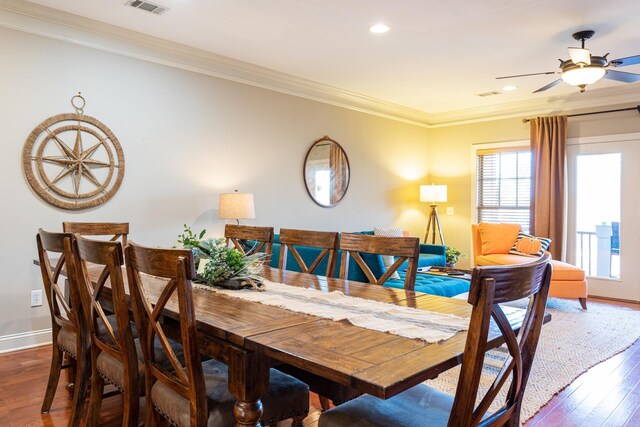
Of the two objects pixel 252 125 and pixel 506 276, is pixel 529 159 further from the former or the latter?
pixel 506 276

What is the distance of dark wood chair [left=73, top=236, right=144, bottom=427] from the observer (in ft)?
5.35

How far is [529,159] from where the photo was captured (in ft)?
21.0

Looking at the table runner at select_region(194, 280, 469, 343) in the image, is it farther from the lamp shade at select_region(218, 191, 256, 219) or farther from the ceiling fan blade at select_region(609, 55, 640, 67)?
the ceiling fan blade at select_region(609, 55, 640, 67)

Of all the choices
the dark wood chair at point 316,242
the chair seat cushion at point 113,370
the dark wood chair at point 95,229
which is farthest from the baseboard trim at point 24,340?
the dark wood chair at point 316,242

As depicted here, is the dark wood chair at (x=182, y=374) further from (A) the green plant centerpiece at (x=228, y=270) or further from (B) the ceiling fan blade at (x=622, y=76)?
(B) the ceiling fan blade at (x=622, y=76)

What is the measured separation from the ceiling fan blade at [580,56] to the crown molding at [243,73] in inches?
96.0

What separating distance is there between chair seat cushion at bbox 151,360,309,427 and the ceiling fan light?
3443 mm

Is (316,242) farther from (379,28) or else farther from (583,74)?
(583,74)

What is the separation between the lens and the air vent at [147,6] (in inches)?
131

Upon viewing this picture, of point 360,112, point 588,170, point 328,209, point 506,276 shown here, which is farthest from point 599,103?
point 506,276

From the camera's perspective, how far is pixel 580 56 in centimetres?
358

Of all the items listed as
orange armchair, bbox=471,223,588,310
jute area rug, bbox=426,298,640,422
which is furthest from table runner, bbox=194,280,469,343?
orange armchair, bbox=471,223,588,310

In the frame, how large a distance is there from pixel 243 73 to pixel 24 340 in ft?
10.4

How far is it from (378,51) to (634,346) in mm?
3423
